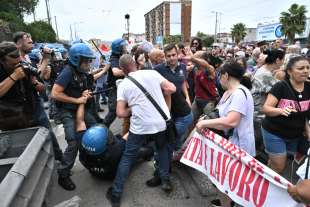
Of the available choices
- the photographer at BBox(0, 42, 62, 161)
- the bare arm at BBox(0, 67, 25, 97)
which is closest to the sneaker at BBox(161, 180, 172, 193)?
the photographer at BBox(0, 42, 62, 161)

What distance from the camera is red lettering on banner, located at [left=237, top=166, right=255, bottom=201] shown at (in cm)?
258

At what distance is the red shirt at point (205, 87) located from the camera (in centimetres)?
532

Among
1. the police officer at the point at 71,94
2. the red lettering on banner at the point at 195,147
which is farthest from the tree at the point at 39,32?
the red lettering on banner at the point at 195,147

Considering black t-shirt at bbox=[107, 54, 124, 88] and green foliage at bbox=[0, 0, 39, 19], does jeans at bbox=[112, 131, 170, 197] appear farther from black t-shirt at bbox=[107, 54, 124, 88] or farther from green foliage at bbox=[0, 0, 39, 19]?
green foliage at bbox=[0, 0, 39, 19]

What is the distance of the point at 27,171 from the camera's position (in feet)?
7.13

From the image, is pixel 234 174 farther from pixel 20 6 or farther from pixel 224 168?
pixel 20 6

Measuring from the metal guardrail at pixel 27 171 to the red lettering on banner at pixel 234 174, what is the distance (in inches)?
66.5

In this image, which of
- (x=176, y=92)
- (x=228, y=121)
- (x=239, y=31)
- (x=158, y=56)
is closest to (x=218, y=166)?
(x=228, y=121)

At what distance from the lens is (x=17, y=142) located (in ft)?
10.7

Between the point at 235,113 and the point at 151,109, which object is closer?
the point at 235,113

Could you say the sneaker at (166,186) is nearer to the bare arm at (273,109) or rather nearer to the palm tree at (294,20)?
the bare arm at (273,109)

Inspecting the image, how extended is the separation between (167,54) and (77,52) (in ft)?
4.00

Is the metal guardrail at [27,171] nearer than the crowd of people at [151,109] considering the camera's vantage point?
Yes

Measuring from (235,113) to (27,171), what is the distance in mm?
1844
